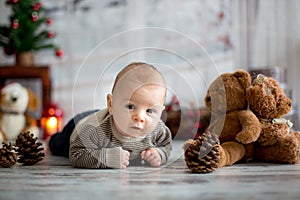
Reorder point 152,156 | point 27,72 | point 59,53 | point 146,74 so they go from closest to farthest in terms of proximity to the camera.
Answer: point 146,74
point 152,156
point 27,72
point 59,53

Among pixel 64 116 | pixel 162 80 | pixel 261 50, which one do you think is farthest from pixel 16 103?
pixel 261 50

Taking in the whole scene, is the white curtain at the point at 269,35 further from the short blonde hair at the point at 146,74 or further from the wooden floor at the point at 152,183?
the short blonde hair at the point at 146,74

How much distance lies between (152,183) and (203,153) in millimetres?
168

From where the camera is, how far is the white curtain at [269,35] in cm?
266

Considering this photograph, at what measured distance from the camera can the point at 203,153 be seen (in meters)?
1.17

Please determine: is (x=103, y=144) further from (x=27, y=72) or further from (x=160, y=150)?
(x=27, y=72)

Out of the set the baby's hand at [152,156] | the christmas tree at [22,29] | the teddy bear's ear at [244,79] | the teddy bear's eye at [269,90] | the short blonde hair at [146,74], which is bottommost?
the baby's hand at [152,156]

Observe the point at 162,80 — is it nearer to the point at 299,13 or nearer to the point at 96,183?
the point at 96,183

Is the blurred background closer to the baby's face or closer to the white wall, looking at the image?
the white wall

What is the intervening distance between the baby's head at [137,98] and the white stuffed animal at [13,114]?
3.57 ft

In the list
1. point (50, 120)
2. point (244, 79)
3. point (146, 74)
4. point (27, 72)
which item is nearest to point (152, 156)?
point (146, 74)

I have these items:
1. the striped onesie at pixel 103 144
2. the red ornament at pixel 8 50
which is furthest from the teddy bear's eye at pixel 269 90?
the red ornament at pixel 8 50

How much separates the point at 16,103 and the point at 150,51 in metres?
1.13

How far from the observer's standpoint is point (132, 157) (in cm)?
132
